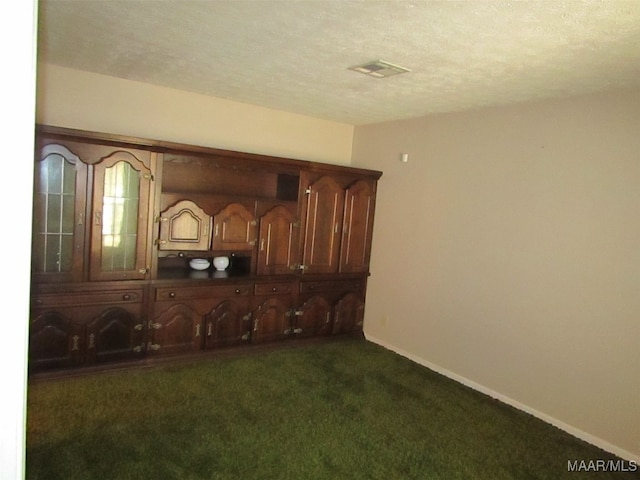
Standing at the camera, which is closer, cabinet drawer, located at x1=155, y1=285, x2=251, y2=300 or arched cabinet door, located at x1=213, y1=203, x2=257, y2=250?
cabinet drawer, located at x1=155, y1=285, x2=251, y2=300

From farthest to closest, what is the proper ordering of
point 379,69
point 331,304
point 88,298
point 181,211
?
point 331,304, point 181,211, point 88,298, point 379,69

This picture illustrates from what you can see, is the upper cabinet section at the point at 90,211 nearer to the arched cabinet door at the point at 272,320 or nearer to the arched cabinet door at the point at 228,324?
the arched cabinet door at the point at 228,324

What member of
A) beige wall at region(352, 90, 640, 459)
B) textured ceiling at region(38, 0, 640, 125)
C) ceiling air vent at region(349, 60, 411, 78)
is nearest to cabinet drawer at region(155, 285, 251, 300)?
beige wall at region(352, 90, 640, 459)

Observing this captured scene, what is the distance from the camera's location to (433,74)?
2.81m

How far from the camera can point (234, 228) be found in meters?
3.83

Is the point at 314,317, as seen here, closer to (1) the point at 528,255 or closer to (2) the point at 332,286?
(2) the point at 332,286

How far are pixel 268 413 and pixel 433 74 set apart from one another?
257 centimetres

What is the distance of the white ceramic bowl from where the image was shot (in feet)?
13.2

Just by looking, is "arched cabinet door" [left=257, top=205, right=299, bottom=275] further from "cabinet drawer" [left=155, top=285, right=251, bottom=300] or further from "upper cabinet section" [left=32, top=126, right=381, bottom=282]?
"cabinet drawer" [left=155, top=285, right=251, bottom=300]

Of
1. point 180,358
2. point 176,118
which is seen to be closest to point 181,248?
point 180,358

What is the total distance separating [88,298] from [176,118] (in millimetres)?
1731

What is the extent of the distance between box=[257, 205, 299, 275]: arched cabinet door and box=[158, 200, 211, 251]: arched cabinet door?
52 cm

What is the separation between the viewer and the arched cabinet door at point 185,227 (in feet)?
11.6

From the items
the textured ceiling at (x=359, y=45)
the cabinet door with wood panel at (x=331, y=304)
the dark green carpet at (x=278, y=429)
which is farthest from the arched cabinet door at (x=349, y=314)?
the textured ceiling at (x=359, y=45)
